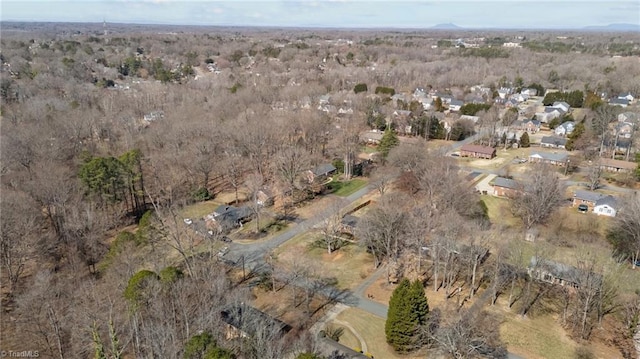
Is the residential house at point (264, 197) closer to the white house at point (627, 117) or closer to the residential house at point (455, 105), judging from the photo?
the residential house at point (455, 105)

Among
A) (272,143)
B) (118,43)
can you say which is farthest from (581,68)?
(118,43)

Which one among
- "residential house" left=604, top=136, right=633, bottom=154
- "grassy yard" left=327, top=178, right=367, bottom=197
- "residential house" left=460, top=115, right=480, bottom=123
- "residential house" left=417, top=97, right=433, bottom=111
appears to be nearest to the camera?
"grassy yard" left=327, top=178, right=367, bottom=197

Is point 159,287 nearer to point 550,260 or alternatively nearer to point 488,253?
point 488,253

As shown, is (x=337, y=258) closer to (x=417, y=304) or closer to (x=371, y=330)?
(x=371, y=330)

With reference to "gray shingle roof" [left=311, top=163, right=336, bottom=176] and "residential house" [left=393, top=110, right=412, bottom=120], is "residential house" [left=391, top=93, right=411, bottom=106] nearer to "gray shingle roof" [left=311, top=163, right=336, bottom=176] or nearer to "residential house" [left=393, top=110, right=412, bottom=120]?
"residential house" [left=393, top=110, right=412, bottom=120]

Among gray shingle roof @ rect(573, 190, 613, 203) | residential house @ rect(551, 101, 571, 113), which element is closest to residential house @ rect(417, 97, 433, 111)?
residential house @ rect(551, 101, 571, 113)

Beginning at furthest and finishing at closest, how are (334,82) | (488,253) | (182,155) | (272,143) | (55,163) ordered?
(334,82), (272,143), (182,155), (55,163), (488,253)
